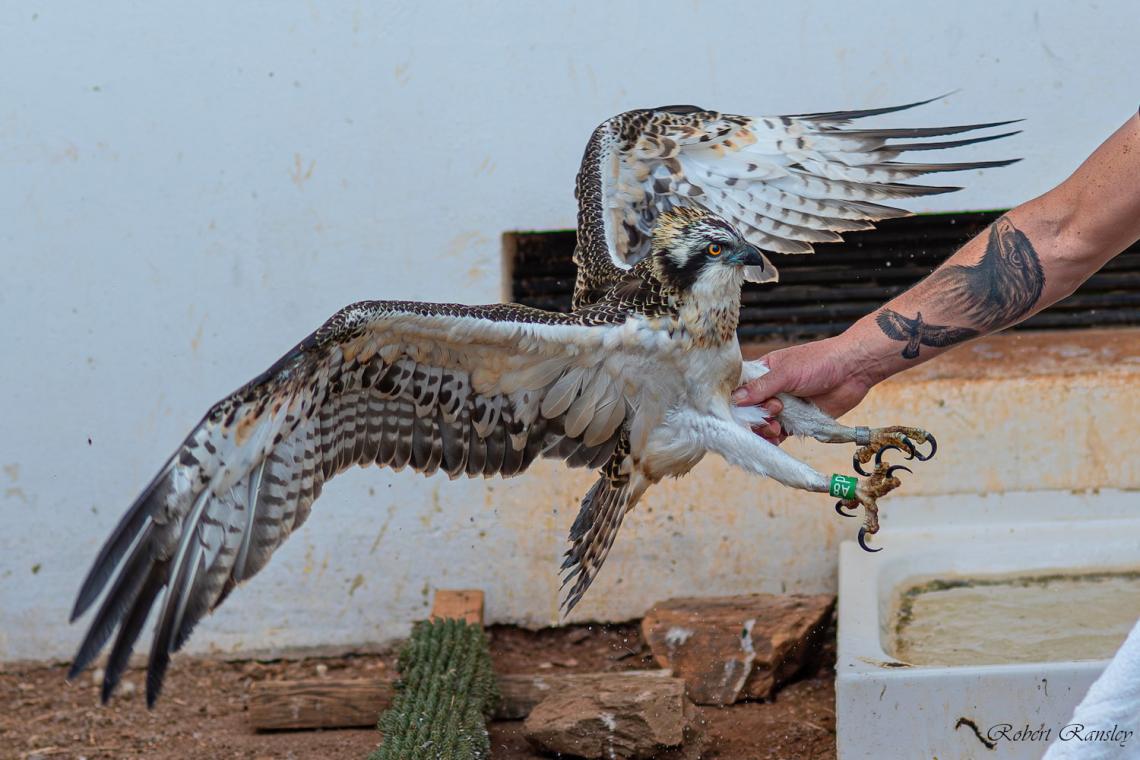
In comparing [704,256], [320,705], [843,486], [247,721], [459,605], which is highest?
[704,256]

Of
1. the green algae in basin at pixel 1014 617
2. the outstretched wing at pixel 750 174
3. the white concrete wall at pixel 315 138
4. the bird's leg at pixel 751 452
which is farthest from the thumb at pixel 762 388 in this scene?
the white concrete wall at pixel 315 138

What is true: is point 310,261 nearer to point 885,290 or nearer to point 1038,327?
point 885,290

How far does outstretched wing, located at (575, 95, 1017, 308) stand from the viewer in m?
5.01

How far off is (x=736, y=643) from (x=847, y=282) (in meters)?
1.75

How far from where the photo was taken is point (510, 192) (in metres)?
5.95

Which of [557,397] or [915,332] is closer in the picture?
[915,332]

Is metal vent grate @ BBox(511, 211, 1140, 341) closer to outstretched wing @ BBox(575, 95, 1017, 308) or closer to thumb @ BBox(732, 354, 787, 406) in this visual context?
outstretched wing @ BBox(575, 95, 1017, 308)

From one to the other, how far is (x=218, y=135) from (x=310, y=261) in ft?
2.11

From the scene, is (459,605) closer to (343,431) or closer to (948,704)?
(343,431)

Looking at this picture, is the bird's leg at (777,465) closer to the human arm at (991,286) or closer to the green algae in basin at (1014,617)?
the human arm at (991,286)

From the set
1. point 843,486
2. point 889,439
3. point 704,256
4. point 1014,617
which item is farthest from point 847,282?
point 704,256

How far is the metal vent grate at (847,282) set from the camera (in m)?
6.22

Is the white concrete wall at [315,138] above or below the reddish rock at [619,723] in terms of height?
above

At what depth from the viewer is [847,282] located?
20.8 feet
